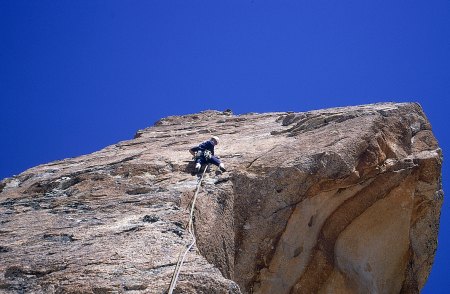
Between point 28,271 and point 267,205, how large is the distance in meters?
4.55

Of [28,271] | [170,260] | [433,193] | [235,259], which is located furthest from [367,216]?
[28,271]

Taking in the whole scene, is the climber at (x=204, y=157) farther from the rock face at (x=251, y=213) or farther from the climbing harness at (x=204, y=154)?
the rock face at (x=251, y=213)

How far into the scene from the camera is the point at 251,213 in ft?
30.2

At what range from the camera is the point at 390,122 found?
11250 mm

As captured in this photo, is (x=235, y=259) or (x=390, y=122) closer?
(x=235, y=259)

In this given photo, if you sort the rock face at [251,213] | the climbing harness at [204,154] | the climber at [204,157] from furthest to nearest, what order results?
the climbing harness at [204,154]
the climber at [204,157]
the rock face at [251,213]

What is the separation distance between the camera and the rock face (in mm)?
5938

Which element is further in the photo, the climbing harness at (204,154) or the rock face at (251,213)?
the climbing harness at (204,154)

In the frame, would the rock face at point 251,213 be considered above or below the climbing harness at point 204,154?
below

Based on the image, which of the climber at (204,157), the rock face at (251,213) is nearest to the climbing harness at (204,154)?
the climber at (204,157)

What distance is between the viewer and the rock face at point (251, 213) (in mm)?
5938

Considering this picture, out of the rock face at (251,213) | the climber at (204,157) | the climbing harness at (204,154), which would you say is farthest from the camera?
the climbing harness at (204,154)

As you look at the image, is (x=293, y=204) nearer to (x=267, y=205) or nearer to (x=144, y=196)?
(x=267, y=205)

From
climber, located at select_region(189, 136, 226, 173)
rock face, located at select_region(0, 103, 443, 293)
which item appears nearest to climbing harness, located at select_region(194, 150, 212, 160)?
climber, located at select_region(189, 136, 226, 173)
